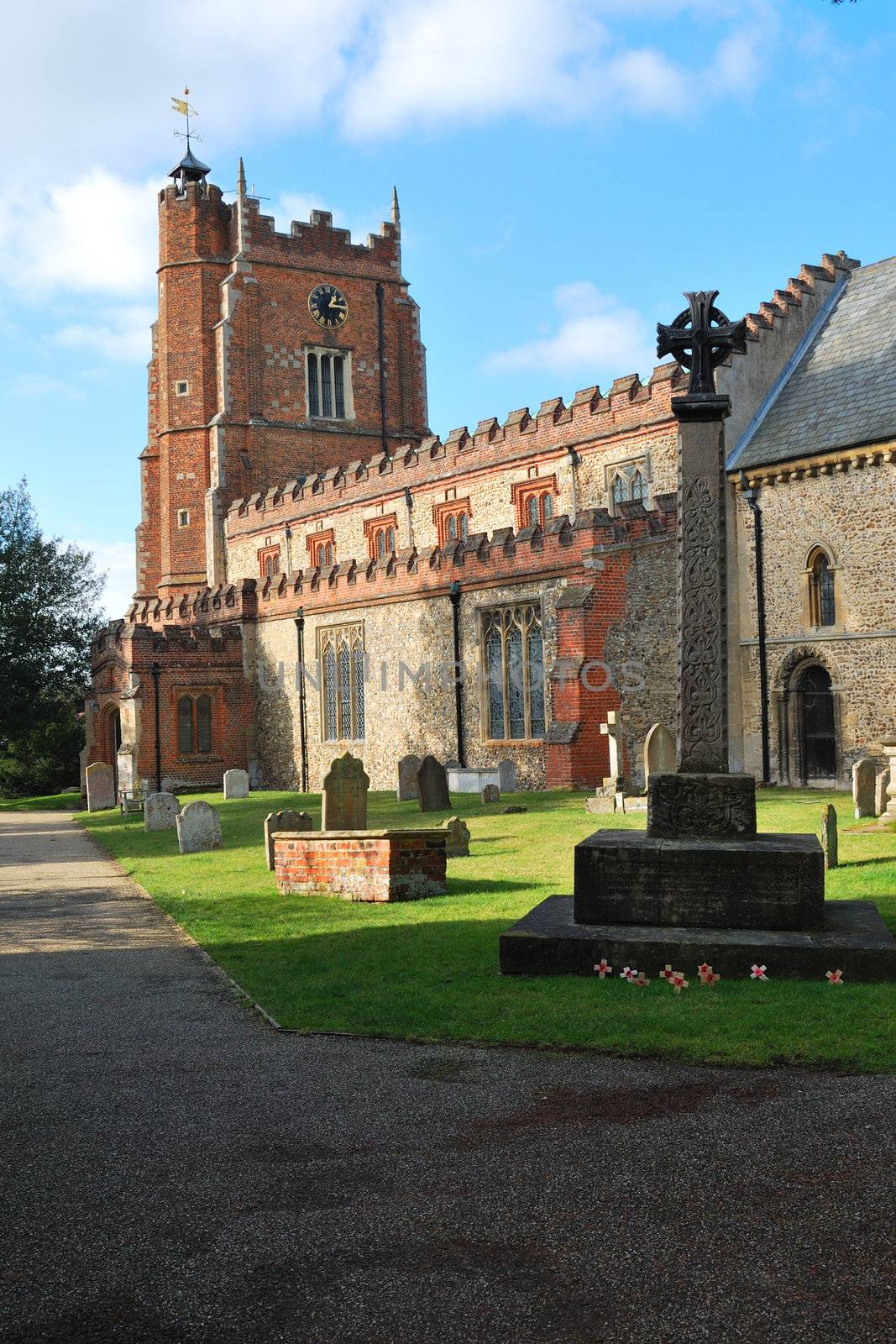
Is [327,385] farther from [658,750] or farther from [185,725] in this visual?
[658,750]

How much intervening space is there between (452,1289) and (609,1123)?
1425 millimetres

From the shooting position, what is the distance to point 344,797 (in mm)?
13453

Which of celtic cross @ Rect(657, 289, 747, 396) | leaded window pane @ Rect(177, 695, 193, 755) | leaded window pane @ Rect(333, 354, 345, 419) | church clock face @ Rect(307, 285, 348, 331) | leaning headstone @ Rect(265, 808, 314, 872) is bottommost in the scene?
leaning headstone @ Rect(265, 808, 314, 872)

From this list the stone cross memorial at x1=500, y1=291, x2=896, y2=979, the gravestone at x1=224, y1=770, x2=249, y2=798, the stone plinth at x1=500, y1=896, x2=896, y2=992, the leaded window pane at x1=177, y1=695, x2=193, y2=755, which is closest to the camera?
the stone plinth at x1=500, y1=896, x2=896, y2=992

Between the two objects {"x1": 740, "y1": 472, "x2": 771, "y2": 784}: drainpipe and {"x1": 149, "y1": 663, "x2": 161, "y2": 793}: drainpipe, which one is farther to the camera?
{"x1": 149, "y1": 663, "x2": 161, "y2": 793}: drainpipe

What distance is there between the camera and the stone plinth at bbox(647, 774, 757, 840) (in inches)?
291

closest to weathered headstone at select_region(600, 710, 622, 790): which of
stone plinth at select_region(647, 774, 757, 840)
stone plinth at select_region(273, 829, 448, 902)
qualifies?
stone plinth at select_region(273, 829, 448, 902)

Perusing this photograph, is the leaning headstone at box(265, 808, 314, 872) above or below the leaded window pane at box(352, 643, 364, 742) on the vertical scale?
below

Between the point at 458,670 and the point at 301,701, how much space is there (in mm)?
6667

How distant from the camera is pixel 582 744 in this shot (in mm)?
22609

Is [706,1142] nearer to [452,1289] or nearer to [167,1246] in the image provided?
[452,1289]

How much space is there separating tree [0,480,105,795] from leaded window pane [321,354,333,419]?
10.8m

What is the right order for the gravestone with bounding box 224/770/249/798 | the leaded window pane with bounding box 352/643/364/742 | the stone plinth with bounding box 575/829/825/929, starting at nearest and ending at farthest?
the stone plinth with bounding box 575/829/825/929, the gravestone with bounding box 224/770/249/798, the leaded window pane with bounding box 352/643/364/742

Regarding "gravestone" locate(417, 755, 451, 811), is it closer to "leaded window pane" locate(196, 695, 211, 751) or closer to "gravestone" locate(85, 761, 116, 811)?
"gravestone" locate(85, 761, 116, 811)
